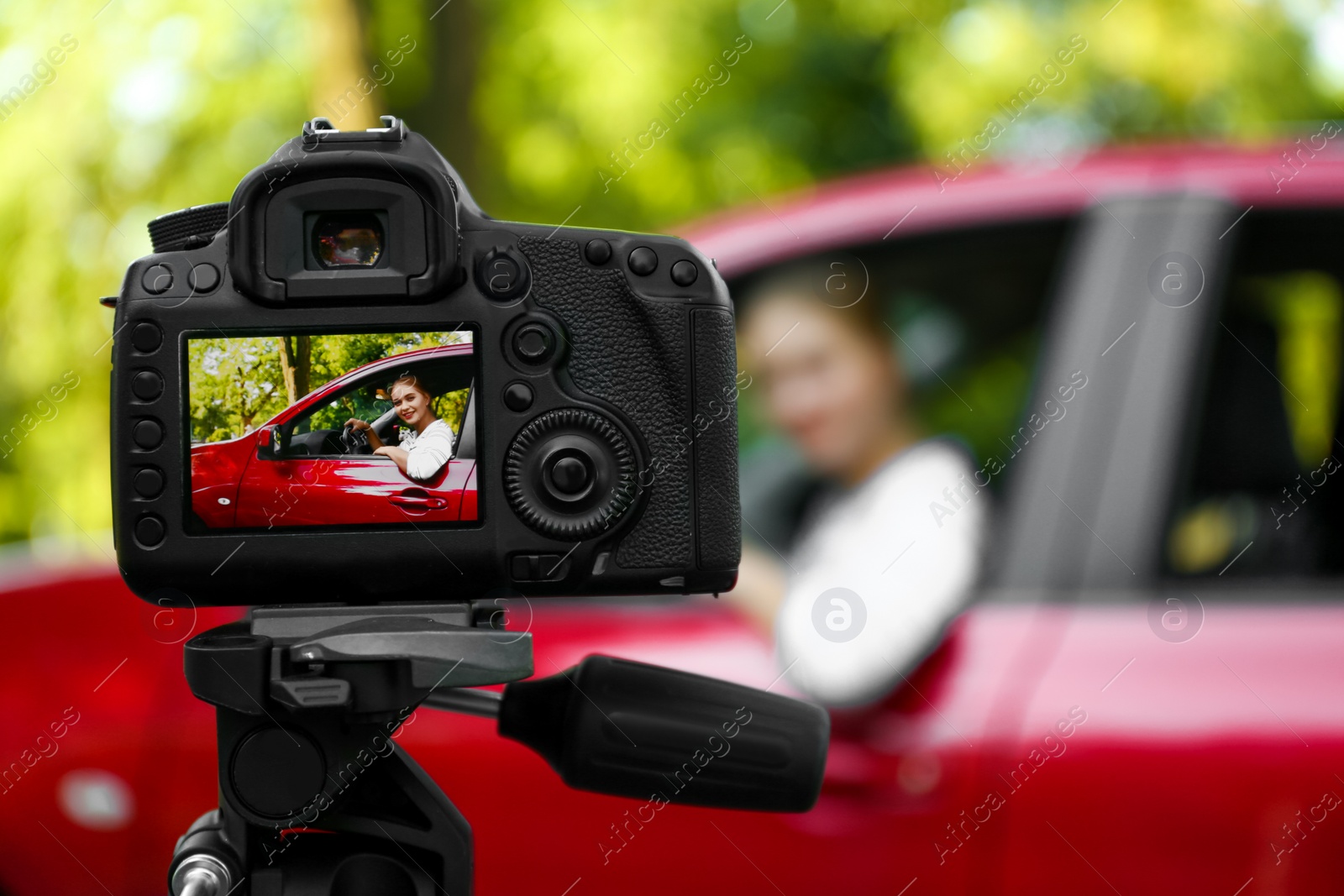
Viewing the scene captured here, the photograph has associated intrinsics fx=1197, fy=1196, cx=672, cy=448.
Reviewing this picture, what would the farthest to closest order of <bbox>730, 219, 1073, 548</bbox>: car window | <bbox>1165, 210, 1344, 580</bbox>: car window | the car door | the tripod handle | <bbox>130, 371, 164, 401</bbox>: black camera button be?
<bbox>730, 219, 1073, 548</bbox>: car window
<bbox>1165, 210, 1344, 580</bbox>: car window
the car door
the tripod handle
<bbox>130, 371, 164, 401</bbox>: black camera button

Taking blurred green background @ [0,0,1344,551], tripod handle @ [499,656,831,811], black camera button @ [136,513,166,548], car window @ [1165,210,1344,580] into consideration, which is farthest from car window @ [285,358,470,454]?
blurred green background @ [0,0,1344,551]

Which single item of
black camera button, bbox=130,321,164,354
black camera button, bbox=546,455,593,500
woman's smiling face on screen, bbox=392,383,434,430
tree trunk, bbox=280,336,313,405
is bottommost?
black camera button, bbox=546,455,593,500

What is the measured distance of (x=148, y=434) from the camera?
2.64 ft

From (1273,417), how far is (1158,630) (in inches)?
39.6

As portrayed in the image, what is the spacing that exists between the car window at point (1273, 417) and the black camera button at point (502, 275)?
4.13 feet

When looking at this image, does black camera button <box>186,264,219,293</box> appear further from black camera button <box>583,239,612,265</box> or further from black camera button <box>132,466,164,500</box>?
black camera button <box>583,239,612,265</box>

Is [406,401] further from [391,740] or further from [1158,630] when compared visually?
[1158,630]

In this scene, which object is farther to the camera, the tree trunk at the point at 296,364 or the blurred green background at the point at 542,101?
the blurred green background at the point at 542,101

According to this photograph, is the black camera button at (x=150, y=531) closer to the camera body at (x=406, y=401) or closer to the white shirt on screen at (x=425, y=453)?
the camera body at (x=406, y=401)

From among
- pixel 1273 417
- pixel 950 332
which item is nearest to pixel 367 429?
pixel 1273 417

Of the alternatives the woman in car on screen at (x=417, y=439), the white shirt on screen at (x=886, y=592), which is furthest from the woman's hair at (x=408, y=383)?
the white shirt on screen at (x=886, y=592)

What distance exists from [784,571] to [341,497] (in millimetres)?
1349

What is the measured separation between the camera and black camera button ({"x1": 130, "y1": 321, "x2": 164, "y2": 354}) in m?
0.81

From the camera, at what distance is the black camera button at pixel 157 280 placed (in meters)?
0.82
